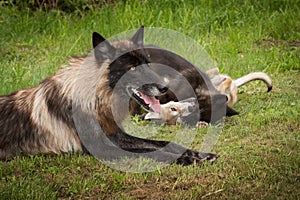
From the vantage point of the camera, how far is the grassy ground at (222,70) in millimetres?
4699

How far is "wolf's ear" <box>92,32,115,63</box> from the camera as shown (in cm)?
544

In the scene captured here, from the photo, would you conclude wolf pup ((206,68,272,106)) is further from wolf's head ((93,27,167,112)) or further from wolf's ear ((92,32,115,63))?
wolf's ear ((92,32,115,63))

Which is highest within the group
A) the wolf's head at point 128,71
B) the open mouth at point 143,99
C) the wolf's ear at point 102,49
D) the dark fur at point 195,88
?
the wolf's ear at point 102,49

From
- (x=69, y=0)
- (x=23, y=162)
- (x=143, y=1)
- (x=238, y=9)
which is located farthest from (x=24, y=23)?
(x=23, y=162)

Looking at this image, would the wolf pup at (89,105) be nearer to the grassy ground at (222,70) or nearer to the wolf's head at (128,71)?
the wolf's head at (128,71)

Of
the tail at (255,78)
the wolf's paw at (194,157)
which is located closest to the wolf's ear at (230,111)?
the tail at (255,78)

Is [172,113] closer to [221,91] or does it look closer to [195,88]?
[195,88]

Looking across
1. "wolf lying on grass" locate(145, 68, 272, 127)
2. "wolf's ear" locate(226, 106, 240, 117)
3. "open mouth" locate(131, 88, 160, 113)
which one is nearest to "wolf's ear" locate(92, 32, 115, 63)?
"open mouth" locate(131, 88, 160, 113)

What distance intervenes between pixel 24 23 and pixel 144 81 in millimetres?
5568

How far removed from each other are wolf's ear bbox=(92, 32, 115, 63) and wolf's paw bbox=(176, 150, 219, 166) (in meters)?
1.24

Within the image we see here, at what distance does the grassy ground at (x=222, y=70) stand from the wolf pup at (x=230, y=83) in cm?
18

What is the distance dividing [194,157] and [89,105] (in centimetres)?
118

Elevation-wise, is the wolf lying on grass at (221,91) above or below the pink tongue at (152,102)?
below

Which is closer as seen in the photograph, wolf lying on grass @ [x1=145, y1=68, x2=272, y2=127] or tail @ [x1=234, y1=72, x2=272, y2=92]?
wolf lying on grass @ [x1=145, y1=68, x2=272, y2=127]
